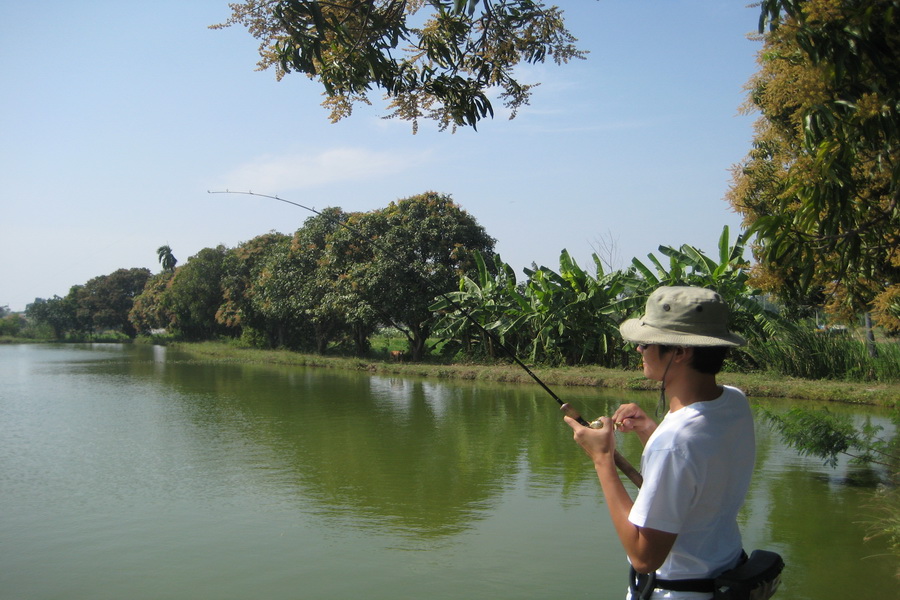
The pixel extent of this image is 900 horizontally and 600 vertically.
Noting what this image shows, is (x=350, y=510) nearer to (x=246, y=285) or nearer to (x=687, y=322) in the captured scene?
(x=687, y=322)

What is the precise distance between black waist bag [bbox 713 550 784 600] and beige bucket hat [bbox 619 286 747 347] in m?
0.50

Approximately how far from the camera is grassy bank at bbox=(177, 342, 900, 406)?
1030 centimetres

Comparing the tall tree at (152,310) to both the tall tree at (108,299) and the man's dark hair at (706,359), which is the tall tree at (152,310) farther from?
the man's dark hair at (706,359)

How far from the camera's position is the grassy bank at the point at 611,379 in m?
10.3

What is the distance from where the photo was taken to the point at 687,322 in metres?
1.75

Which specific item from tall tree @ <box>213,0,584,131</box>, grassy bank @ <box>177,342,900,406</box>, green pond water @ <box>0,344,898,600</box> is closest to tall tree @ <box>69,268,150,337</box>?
grassy bank @ <box>177,342,900,406</box>

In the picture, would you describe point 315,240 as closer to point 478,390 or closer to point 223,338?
point 478,390

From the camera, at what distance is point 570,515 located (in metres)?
5.48

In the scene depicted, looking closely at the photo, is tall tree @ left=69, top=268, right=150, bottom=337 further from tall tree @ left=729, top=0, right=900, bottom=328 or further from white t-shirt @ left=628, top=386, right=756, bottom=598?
white t-shirt @ left=628, top=386, right=756, bottom=598

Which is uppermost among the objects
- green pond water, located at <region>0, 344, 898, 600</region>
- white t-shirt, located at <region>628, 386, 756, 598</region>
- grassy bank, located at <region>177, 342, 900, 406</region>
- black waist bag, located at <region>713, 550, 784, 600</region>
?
white t-shirt, located at <region>628, 386, 756, 598</region>

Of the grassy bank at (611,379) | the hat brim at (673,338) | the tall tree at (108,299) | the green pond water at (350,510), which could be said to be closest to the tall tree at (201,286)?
the grassy bank at (611,379)

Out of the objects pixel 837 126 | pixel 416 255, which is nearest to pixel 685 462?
pixel 837 126

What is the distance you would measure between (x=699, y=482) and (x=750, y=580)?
0.28 meters

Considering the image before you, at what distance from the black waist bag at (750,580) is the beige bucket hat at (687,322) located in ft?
1.64
